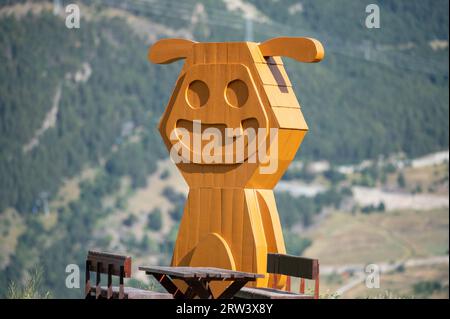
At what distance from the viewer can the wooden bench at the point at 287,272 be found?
1220cm

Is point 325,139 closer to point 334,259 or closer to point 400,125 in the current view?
point 400,125

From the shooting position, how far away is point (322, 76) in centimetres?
5700

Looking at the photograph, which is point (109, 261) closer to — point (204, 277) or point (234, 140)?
point (204, 277)

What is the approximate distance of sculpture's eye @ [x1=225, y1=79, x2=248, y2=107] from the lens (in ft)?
44.4

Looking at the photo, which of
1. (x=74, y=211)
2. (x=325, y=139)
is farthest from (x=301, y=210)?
(x=74, y=211)

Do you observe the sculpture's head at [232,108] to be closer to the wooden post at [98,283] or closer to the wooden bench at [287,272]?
the wooden bench at [287,272]

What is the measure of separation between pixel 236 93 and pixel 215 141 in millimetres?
519

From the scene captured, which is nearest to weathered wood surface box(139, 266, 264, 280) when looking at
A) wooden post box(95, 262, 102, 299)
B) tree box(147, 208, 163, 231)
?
wooden post box(95, 262, 102, 299)

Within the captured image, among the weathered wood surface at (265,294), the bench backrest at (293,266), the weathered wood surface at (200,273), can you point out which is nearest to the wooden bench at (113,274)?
the weathered wood surface at (200,273)

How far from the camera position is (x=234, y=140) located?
1352 cm

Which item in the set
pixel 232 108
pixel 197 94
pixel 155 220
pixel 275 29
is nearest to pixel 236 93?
pixel 232 108

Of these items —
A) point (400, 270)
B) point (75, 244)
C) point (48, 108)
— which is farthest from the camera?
point (48, 108)
